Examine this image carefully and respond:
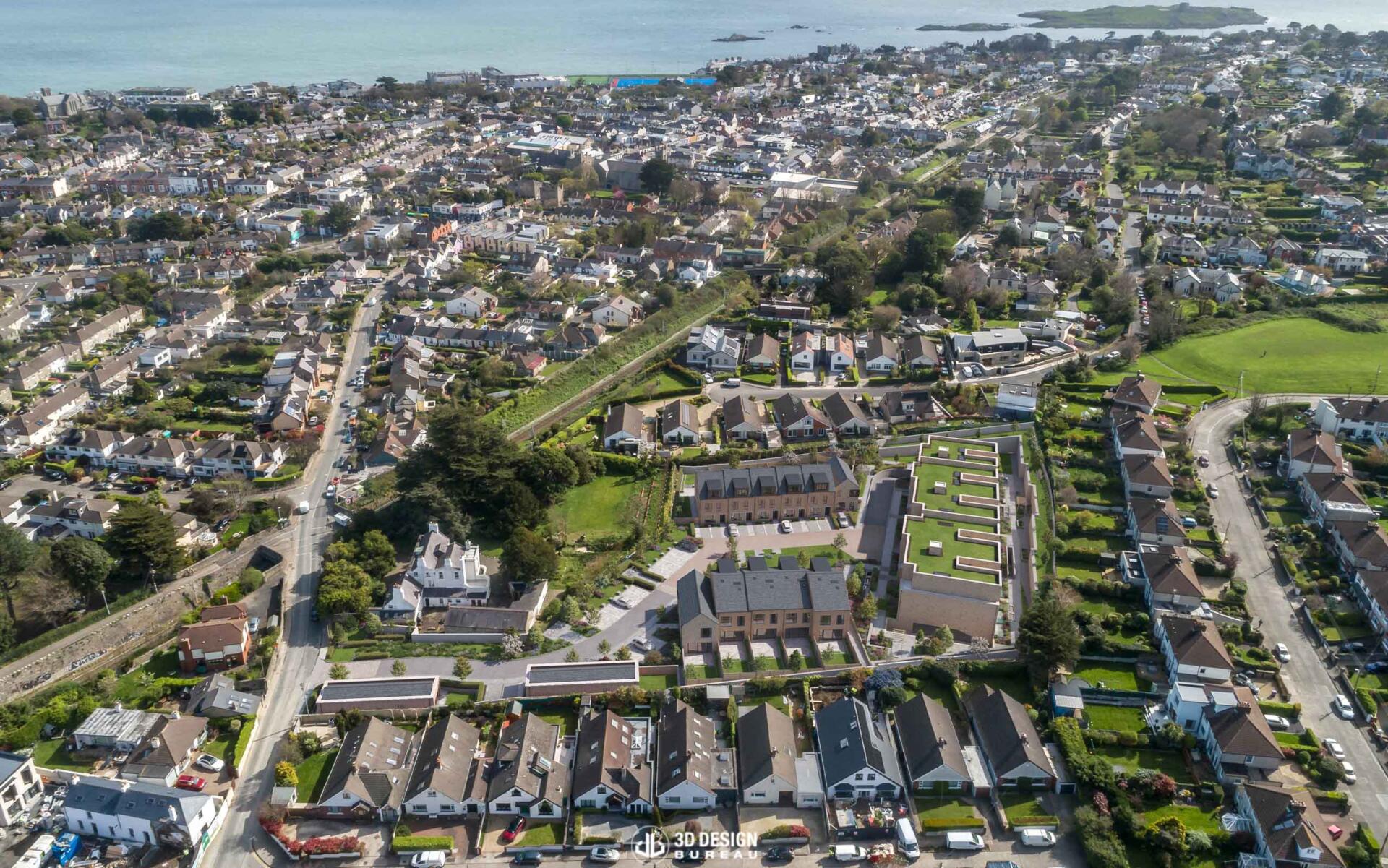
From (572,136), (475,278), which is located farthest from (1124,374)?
(572,136)

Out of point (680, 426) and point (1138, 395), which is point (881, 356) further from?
point (680, 426)

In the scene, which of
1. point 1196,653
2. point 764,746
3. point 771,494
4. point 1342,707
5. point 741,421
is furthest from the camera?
point 741,421

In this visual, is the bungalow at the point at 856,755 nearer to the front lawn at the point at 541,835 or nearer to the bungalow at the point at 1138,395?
the front lawn at the point at 541,835

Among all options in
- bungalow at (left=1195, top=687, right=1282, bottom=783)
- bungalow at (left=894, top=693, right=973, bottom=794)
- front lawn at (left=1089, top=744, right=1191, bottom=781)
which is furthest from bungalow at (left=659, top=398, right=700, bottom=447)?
bungalow at (left=1195, top=687, right=1282, bottom=783)

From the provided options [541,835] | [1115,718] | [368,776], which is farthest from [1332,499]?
[368,776]

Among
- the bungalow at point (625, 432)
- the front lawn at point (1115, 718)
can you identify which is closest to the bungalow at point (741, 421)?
the bungalow at point (625, 432)

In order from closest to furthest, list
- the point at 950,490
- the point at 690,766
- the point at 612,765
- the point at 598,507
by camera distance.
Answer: the point at 690,766
the point at 612,765
the point at 950,490
the point at 598,507

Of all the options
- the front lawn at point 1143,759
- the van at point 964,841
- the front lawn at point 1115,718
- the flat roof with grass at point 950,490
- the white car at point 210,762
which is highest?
the flat roof with grass at point 950,490
